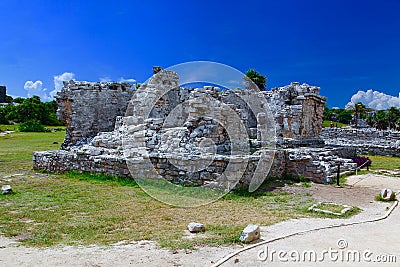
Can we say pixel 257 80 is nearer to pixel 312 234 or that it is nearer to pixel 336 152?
pixel 336 152

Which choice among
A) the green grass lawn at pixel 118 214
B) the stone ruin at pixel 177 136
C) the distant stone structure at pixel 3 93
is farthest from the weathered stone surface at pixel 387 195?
the distant stone structure at pixel 3 93

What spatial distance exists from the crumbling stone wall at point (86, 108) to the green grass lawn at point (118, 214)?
6544 mm

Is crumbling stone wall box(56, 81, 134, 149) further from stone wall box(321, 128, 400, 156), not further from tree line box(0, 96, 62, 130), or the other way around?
tree line box(0, 96, 62, 130)

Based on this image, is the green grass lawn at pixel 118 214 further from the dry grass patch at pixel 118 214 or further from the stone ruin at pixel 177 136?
the stone ruin at pixel 177 136

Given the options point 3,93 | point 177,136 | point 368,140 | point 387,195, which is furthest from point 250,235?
point 3,93

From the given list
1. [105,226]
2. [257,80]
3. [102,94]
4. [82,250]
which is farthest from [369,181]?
[257,80]

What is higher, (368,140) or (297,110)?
(297,110)

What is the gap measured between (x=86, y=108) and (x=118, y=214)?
11.2m

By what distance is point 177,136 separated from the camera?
40.9 feet

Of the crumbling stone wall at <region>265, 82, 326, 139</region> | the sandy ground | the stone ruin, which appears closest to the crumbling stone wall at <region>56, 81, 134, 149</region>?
the stone ruin

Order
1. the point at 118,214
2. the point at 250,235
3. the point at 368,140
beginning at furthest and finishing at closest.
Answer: the point at 368,140 < the point at 118,214 < the point at 250,235

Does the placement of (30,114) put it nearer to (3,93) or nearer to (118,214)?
(3,93)

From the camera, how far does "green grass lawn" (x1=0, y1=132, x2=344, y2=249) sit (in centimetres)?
614

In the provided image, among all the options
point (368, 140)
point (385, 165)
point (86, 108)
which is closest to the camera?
point (86, 108)
